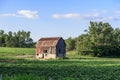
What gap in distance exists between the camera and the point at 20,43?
120438 mm

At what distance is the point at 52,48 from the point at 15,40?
1926 inches

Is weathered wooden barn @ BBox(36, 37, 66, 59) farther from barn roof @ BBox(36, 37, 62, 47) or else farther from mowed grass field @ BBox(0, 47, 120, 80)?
mowed grass field @ BBox(0, 47, 120, 80)

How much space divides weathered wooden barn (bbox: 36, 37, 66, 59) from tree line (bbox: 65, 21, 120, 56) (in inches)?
301

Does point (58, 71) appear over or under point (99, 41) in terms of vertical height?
under

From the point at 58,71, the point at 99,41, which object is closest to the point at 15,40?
the point at 99,41

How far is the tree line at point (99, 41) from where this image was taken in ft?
256

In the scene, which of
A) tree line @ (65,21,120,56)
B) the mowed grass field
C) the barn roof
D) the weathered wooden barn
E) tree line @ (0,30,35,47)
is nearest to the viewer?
the mowed grass field

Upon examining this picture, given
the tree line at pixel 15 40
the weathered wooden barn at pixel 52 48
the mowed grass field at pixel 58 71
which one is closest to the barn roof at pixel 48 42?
the weathered wooden barn at pixel 52 48

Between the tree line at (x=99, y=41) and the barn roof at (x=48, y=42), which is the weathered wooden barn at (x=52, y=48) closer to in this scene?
the barn roof at (x=48, y=42)

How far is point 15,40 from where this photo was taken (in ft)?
391

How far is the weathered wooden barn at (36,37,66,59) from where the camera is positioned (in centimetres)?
7162

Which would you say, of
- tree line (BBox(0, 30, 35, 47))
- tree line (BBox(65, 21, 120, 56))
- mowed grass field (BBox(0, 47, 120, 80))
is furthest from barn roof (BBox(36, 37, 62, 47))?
tree line (BBox(0, 30, 35, 47))

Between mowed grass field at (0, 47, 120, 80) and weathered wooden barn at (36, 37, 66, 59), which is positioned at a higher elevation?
weathered wooden barn at (36, 37, 66, 59)

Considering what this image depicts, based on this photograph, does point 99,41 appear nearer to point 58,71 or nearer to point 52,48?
point 52,48
